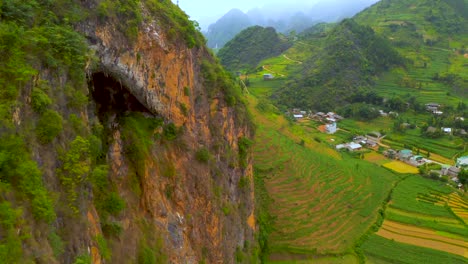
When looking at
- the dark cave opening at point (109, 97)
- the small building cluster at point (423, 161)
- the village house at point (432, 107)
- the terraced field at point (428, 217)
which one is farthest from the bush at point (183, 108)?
the village house at point (432, 107)

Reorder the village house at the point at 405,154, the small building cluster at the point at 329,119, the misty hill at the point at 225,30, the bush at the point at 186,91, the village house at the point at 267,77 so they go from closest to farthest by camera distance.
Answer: the bush at the point at 186,91
the village house at the point at 405,154
the small building cluster at the point at 329,119
the village house at the point at 267,77
the misty hill at the point at 225,30

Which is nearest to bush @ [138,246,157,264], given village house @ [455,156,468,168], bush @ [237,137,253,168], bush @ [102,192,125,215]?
bush @ [102,192,125,215]

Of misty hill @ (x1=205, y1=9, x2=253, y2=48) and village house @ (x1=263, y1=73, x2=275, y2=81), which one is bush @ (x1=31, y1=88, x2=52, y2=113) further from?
misty hill @ (x1=205, y1=9, x2=253, y2=48)

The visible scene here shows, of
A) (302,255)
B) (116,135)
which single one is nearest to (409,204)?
(302,255)

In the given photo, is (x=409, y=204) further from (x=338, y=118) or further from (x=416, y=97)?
(x=416, y=97)

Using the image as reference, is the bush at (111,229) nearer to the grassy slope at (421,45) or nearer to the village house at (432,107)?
the village house at (432,107)

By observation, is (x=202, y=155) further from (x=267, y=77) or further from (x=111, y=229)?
(x=267, y=77)

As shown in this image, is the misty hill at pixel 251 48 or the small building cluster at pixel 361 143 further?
the misty hill at pixel 251 48
